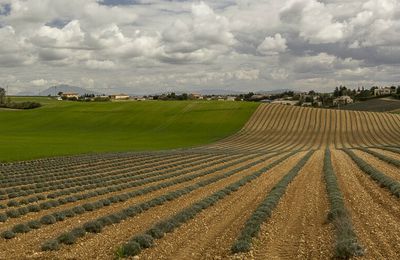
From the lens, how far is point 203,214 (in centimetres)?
1916

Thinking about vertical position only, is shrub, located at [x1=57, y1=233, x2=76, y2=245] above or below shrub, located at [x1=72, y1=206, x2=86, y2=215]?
above

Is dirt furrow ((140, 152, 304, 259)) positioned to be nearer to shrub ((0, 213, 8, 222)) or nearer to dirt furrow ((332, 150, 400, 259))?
dirt furrow ((332, 150, 400, 259))

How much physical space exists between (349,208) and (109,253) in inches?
394

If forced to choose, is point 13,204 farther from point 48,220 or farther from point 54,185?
point 54,185

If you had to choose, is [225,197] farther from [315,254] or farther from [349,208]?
[315,254]

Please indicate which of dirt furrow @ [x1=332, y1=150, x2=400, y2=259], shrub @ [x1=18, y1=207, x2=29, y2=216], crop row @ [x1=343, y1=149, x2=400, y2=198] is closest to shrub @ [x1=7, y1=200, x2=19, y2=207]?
shrub @ [x1=18, y1=207, x2=29, y2=216]

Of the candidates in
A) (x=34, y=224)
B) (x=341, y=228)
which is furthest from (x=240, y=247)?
(x=34, y=224)

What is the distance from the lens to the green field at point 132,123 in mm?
91938

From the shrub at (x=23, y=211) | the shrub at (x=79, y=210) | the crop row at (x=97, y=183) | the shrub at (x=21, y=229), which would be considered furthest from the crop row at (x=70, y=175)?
the shrub at (x=21, y=229)

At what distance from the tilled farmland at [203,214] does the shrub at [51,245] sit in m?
0.03

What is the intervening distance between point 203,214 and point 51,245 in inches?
260

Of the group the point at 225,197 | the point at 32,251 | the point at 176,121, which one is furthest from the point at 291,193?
the point at 176,121

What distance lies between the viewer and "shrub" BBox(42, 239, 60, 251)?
47.1 feet

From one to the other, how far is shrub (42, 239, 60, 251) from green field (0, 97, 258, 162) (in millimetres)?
61224
